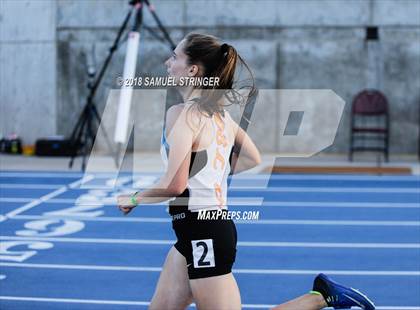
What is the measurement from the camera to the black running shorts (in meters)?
3.77

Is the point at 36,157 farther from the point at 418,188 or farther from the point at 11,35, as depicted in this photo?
the point at 418,188

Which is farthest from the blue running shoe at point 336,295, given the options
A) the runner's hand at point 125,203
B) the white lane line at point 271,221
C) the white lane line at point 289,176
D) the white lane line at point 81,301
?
the white lane line at point 289,176

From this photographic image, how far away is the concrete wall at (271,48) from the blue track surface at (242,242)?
3.08 m

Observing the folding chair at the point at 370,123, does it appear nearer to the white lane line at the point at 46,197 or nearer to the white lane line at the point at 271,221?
the white lane line at the point at 46,197

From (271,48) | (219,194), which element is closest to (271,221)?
(219,194)

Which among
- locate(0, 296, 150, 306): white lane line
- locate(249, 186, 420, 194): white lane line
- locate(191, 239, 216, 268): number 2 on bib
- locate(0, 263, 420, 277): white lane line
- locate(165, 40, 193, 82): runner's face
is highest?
locate(165, 40, 193, 82): runner's face

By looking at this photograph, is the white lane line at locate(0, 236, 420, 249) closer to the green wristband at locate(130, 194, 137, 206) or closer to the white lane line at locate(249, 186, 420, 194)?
the white lane line at locate(249, 186, 420, 194)

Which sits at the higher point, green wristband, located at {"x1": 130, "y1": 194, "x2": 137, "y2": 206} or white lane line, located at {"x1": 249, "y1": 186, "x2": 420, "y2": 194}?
green wristband, located at {"x1": 130, "y1": 194, "x2": 137, "y2": 206}

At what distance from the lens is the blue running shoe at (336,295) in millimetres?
4633

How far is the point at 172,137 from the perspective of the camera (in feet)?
12.2

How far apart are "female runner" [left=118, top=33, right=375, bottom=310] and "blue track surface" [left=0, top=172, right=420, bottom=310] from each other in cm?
252

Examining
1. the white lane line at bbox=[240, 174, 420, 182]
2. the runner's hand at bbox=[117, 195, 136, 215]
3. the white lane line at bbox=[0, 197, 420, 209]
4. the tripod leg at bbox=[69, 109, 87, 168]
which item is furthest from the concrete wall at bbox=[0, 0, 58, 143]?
the runner's hand at bbox=[117, 195, 136, 215]

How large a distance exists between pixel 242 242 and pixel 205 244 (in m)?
5.01

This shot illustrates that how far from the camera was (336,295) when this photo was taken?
4.66 m
